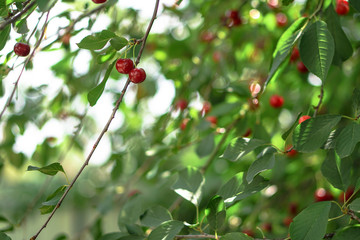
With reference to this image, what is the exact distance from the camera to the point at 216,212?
2.82 ft

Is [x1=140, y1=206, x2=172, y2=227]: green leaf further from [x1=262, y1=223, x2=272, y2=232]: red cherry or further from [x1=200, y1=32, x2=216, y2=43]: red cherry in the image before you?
[x1=200, y1=32, x2=216, y2=43]: red cherry

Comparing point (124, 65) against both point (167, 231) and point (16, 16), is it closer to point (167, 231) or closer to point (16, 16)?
point (16, 16)

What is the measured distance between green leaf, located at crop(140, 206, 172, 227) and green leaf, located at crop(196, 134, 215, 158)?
0.37 metres

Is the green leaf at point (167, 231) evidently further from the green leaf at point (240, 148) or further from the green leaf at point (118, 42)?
the green leaf at point (118, 42)

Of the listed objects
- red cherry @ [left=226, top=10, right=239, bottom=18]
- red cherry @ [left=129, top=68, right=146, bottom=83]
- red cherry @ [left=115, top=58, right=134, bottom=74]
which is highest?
red cherry @ [left=115, top=58, right=134, bottom=74]

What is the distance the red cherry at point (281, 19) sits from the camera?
6.08ft

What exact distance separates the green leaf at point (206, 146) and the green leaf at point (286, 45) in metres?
0.46

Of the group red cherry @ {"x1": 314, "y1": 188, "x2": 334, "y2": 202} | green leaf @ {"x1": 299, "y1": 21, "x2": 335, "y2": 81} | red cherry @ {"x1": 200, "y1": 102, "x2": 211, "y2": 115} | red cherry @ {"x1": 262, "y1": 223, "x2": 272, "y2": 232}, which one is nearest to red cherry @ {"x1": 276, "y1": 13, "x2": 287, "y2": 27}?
red cherry @ {"x1": 200, "y1": 102, "x2": 211, "y2": 115}

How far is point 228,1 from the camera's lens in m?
1.68

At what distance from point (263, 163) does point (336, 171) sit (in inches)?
6.9

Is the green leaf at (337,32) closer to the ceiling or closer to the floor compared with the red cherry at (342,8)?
closer to the ceiling

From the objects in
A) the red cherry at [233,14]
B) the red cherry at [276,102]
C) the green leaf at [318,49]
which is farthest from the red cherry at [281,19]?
the green leaf at [318,49]

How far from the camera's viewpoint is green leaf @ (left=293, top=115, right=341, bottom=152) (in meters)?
0.83

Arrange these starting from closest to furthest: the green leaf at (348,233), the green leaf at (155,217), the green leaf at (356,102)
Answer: the green leaf at (348,233), the green leaf at (356,102), the green leaf at (155,217)
